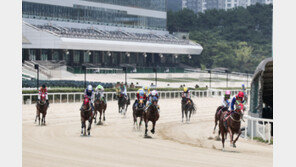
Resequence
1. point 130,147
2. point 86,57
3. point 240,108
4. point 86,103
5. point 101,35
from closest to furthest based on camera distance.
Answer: point 240,108 → point 130,147 → point 86,103 → point 101,35 → point 86,57

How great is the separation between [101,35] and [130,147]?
2734 inches

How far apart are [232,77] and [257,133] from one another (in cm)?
7002

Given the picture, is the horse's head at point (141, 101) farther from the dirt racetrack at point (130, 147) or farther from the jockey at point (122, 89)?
the jockey at point (122, 89)

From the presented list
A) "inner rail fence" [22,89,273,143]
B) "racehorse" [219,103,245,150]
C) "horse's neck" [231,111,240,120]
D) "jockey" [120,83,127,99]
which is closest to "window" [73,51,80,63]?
"inner rail fence" [22,89,273,143]

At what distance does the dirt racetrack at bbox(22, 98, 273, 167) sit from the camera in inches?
524

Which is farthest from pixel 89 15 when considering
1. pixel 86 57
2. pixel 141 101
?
pixel 141 101

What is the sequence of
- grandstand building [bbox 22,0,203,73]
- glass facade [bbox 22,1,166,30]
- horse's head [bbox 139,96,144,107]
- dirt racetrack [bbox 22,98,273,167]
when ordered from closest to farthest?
dirt racetrack [bbox 22,98,273,167] → horse's head [bbox 139,96,144,107] → grandstand building [bbox 22,0,203,73] → glass facade [bbox 22,1,166,30]

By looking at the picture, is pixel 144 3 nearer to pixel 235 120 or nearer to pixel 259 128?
pixel 259 128

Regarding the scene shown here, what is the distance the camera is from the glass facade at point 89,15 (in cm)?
8088

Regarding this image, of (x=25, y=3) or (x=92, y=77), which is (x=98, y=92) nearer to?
(x=92, y=77)

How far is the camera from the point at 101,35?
8500 cm

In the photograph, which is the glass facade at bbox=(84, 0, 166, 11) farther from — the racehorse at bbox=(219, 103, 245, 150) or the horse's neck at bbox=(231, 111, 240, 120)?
the horse's neck at bbox=(231, 111, 240, 120)

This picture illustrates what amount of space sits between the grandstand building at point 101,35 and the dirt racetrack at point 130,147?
51876 mm

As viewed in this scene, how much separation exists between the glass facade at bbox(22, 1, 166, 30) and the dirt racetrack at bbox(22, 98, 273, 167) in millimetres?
57185
